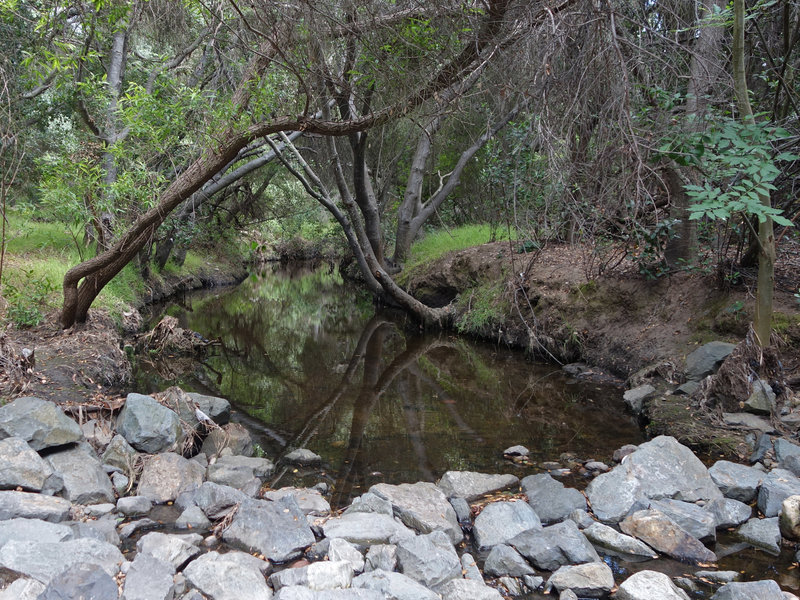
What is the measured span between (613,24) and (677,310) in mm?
5165

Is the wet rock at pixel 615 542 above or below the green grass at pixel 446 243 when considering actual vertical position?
below

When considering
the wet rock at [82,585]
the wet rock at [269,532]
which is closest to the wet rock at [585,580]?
the wet rock at [269,532]

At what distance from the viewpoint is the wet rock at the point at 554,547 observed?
12.3ft

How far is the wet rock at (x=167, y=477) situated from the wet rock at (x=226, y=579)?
130 centimetres

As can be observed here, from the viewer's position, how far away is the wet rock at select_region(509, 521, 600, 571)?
375cm

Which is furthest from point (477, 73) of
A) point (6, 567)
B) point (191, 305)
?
point (191, 305)

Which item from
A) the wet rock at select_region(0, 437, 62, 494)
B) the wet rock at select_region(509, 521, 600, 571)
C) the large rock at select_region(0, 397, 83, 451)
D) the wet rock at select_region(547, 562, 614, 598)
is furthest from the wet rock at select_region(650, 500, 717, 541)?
the large rock at select_region(0, 397, 83, 451)

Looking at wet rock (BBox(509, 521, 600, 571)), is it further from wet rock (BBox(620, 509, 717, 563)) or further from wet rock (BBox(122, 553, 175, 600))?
wet rock (BBox(122, 553, 175, 600))

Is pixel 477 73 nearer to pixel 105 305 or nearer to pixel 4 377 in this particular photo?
pixel 4 377

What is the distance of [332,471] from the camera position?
5445 mm

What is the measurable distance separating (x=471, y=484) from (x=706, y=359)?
3561mm

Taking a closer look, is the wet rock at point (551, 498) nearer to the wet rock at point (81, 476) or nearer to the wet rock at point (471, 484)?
the wet rock at point (471, 484)

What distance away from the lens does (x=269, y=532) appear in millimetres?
3879

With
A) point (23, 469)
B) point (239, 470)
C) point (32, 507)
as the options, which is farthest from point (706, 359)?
point (23, 469)
